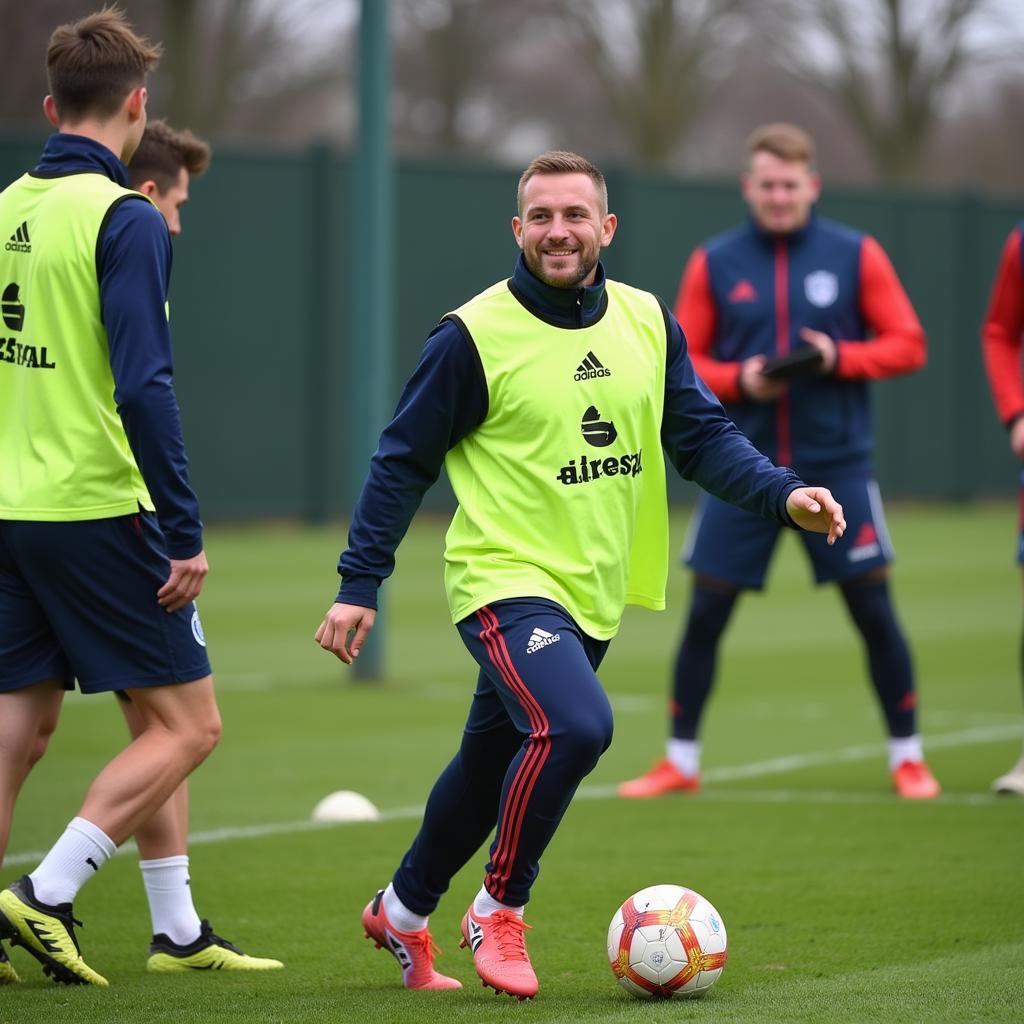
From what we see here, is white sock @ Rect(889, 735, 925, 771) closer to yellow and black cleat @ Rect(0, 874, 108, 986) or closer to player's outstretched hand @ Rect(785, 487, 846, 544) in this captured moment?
player's outstretched hand @ Rect(785, 487, 846, 544)

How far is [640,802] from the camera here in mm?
8180

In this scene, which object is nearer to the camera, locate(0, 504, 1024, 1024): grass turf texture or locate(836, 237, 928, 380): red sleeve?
locate(0, 504, 1024, 1024): grass turf texture

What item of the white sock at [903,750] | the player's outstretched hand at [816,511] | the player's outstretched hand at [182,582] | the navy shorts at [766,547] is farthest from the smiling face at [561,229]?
the white sock at [903,750]

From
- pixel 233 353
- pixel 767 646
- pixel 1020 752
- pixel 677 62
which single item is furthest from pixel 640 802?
pixel 677 62

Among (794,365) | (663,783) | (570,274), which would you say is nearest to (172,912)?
(570,274)

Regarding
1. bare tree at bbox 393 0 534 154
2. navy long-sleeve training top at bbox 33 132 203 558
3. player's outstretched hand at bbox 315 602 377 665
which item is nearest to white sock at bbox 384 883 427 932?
player's outstretched hand at bbox 315 602 377 665

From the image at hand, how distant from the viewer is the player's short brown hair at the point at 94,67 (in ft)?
17.0

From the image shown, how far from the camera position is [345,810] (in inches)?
307

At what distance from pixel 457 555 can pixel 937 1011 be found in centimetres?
157

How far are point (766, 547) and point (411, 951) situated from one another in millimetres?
3351

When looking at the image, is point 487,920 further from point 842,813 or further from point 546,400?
point 842,813

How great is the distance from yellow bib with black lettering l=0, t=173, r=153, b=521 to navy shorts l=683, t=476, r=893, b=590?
3513 mm

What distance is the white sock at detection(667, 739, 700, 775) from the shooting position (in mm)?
8352

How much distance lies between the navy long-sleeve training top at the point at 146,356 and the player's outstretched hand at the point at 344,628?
0.38 metres
